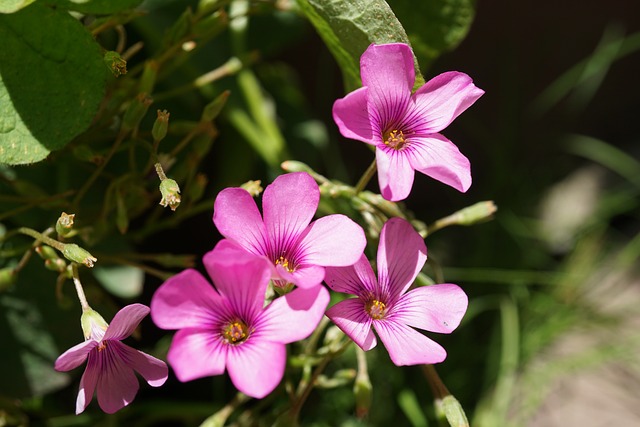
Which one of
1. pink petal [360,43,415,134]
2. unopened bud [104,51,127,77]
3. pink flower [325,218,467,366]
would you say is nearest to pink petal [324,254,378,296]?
pink flower [325,218,467,366]

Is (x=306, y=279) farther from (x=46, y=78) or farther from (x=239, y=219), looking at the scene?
(x=46, y=78)

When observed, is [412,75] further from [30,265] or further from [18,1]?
[30,265]

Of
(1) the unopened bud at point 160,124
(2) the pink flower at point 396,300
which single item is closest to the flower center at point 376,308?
(2) the pink flower at point 396,300

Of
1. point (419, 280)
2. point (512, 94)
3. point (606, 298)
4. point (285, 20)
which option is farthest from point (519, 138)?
point (419, 280)

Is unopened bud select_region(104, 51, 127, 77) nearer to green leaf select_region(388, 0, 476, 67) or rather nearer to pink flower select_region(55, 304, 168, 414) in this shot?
pink flower select_region(55, 304, 168, 414)

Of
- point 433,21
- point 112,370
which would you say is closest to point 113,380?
point 112,370

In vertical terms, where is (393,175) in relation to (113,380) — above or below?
above
